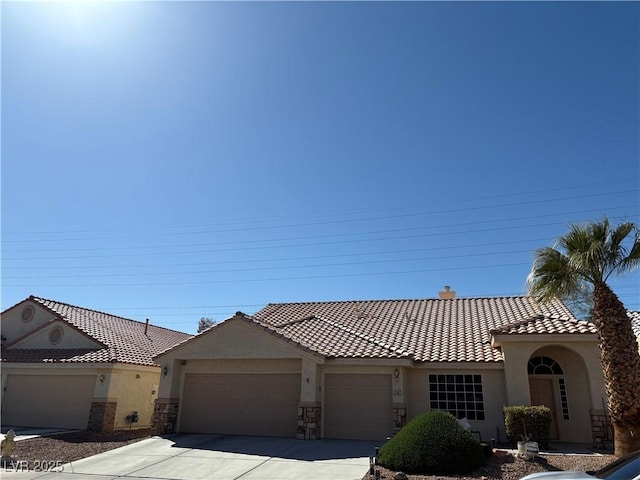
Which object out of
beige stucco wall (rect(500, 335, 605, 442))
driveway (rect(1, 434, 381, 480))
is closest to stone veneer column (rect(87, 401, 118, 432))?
driveway (rect(1, 434, 381, 480))

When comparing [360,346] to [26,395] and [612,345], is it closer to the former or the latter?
[612,345]

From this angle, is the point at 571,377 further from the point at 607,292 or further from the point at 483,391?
the point at 607,292

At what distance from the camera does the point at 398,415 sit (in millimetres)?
15609

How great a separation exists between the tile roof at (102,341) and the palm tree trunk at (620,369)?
18.2 m

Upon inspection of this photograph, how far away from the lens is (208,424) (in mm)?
17422

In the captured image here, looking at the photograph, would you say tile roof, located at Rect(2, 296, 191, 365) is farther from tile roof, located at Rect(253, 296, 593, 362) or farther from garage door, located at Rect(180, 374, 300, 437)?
tile roof, located at Rect(253, 296, 593, 362)

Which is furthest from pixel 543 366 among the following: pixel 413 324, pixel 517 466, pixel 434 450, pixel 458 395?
pixel 434 450

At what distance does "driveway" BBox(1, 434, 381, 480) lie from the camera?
36.0 feet

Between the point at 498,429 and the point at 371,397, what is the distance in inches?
176

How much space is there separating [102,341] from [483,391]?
1732cm

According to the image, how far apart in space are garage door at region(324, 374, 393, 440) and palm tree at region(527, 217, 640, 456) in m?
6.39

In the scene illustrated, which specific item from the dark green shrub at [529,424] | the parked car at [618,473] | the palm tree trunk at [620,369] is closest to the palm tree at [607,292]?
the palm tree trunk at [620,369]

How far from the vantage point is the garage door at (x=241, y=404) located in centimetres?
1664

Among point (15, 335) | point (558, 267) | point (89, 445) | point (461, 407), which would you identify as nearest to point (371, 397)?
point (461, 407)
